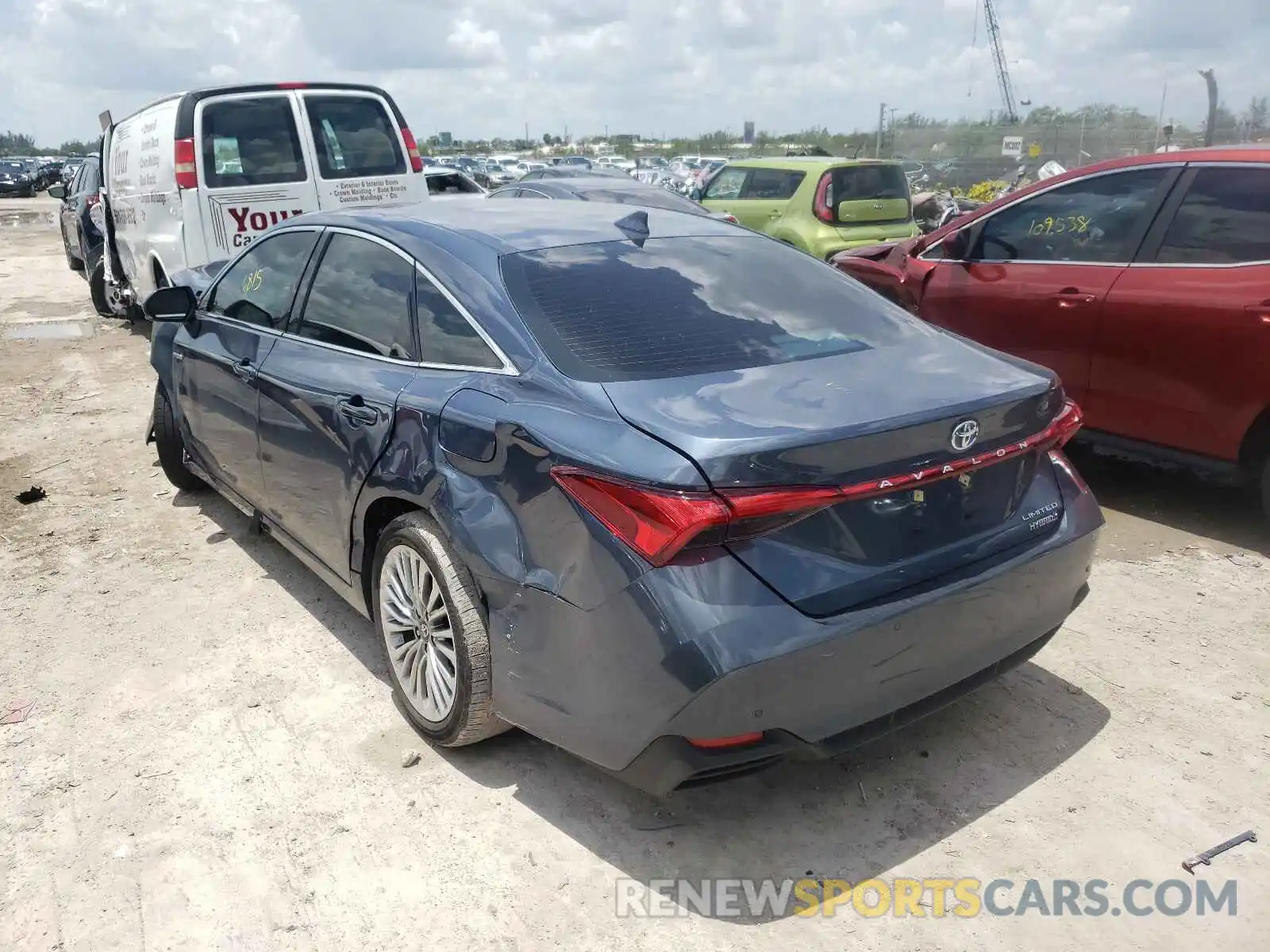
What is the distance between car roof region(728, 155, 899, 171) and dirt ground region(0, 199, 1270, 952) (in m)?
7.61

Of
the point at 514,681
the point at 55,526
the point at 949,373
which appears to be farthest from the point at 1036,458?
the point at 55,526

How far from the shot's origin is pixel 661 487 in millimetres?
2293

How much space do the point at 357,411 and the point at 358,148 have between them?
578 cm

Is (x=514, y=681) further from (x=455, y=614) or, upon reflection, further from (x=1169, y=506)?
(x=1169, y=506)

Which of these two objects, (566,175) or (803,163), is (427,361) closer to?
(803,163)

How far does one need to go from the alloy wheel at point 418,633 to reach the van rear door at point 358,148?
17.9ft

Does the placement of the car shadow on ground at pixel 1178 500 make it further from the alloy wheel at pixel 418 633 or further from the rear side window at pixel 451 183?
the rear side window at pixel 451 183

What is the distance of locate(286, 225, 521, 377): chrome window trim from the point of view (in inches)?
112

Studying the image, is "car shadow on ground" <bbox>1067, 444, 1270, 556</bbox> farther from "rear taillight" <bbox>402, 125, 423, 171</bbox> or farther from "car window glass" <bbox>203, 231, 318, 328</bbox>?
"rear taillight" <bbox>402, 125, 423, 171</bbox>

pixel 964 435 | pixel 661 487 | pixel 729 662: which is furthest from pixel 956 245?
pixel 729 662

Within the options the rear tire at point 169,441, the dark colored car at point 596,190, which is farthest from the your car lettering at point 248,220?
the dark colored car at point 596,190

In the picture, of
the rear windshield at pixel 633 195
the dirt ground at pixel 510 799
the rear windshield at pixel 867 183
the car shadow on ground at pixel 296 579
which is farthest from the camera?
the rear windshield at pixel 867 183

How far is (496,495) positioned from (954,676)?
131 centimetres

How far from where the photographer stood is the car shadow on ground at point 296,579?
389cm
